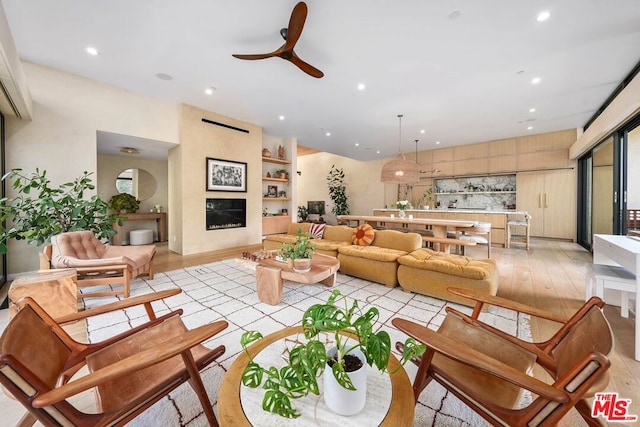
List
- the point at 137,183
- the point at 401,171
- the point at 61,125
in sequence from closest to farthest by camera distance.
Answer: the point at 61,125 → the point at 401,171 → the point at 137,183

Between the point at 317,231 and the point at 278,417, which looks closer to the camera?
the point at 278,417

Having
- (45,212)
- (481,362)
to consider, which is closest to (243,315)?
(481,362)

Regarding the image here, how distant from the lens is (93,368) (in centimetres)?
108

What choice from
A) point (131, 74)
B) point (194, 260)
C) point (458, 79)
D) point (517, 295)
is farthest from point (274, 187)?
point (517, 295)

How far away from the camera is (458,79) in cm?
372

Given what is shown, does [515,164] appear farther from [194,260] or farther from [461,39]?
[194,260]

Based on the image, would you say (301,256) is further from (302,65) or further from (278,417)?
(302,65)

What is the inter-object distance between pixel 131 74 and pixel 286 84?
2.32 meters

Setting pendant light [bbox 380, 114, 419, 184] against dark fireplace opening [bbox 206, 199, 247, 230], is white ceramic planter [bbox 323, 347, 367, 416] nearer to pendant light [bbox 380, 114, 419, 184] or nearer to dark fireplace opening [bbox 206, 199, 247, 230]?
pendant light [bbox 380, 114, 419, 184]

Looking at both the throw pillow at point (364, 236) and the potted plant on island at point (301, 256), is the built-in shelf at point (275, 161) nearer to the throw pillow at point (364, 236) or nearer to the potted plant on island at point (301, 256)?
the throw pillow at point (364, 236)

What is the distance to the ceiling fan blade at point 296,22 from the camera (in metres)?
2.07

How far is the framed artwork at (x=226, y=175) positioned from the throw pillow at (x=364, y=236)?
3.29 meters

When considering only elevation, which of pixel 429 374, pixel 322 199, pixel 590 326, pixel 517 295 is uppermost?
pixel 322 199

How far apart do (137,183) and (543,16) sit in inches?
324
